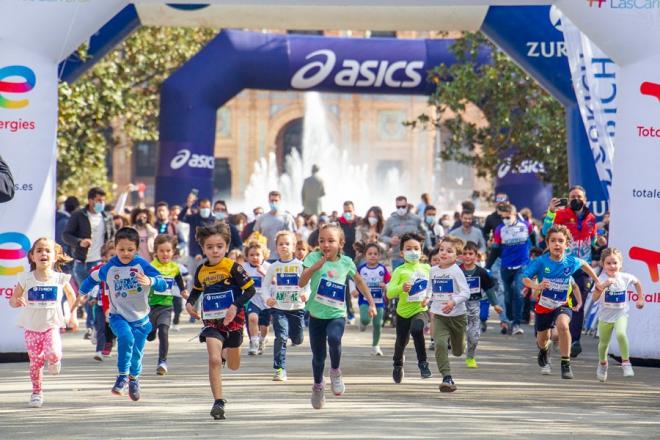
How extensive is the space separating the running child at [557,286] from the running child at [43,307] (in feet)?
14.6

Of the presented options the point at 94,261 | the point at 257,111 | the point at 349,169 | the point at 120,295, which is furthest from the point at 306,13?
the point at 257,111

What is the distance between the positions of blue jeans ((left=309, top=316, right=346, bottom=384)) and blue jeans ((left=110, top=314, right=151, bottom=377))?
4.71 feet

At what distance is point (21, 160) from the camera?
13.9m

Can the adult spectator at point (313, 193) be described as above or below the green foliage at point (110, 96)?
below

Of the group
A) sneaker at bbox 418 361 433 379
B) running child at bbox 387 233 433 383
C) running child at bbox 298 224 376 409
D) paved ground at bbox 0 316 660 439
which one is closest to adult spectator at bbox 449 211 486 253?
paved ground at bbox 0 316 660 439

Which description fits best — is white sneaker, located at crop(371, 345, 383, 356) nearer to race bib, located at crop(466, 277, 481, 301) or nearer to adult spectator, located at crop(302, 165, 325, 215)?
race bib, located at crop(466, 277, 481, 301)

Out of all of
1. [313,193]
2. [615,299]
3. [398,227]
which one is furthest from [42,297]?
[313,193]

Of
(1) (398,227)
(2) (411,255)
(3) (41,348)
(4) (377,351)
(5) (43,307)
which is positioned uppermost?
(1) (398,227)

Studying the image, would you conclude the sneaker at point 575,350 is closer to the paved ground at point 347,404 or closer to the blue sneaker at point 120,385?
the paved ground at point 347,404

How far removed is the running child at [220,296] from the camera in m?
10.2

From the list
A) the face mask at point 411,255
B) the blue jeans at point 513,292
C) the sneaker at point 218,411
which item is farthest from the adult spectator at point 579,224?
the sneaker at point 218,411

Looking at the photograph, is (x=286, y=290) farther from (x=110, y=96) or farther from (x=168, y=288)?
(x=110, y=96)

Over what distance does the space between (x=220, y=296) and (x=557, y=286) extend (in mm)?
4119

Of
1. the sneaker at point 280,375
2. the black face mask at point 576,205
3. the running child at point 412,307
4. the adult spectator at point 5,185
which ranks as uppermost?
the black face mask at point 576,205
